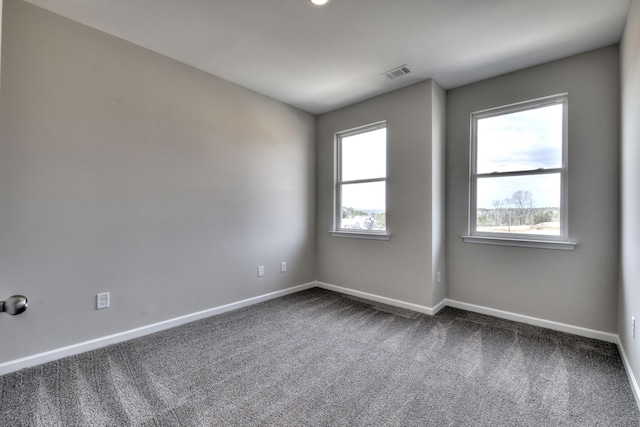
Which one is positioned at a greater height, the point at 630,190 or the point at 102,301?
the point at 630,190

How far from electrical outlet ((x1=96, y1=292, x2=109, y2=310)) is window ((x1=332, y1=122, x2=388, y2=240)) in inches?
103

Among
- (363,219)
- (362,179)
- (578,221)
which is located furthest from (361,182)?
(578,221)

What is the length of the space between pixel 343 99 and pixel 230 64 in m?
1.46

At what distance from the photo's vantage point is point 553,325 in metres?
2.81

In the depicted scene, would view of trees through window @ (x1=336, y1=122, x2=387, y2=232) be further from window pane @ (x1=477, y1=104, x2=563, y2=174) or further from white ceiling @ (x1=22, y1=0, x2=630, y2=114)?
window pane @ (x1=477, y1=104, x2=563, y2=174)

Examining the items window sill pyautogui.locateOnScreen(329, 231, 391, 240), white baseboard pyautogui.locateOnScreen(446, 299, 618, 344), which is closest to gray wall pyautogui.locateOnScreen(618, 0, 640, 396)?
white baseboard pyautogui.locateOnScreen(446, 299, 618, 344)

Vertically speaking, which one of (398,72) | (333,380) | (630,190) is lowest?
(333,380)

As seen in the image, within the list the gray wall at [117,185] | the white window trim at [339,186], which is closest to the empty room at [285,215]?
the gray wall at [117,185]

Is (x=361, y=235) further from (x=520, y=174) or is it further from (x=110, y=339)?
(x=110, y=339)

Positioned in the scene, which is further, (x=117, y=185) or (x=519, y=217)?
(x=519, y=217)

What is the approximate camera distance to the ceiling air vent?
3001 millimetres

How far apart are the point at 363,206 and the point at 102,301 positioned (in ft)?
9.51

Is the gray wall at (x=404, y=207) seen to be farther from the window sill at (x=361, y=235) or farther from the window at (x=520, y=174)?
the window at (x=520, y=174)

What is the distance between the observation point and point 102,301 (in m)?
2.46
